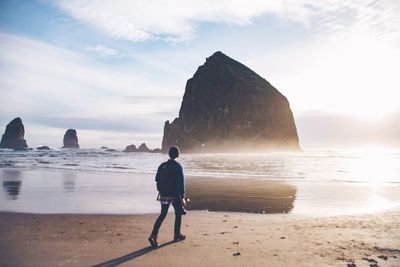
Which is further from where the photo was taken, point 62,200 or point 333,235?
point 62,200

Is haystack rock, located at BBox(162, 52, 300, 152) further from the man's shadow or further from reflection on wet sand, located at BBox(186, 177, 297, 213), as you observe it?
the man's shadow

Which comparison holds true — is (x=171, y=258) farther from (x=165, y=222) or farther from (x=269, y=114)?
(x=269, y=114)

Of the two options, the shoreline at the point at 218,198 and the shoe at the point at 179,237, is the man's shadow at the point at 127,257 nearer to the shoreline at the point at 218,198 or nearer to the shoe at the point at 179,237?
the shoe at the point at 179,237

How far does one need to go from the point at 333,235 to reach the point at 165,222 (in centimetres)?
464

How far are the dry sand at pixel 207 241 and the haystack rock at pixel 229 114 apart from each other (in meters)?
119

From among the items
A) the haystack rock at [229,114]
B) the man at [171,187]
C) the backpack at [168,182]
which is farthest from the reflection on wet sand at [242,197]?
the haystack rock at [229,114]

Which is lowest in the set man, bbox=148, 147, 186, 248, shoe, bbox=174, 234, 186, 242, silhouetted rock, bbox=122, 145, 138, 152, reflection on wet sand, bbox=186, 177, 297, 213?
shoe, bbox=174, 234, 186, 242

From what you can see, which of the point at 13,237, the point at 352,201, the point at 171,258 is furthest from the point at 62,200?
the point at 352,201

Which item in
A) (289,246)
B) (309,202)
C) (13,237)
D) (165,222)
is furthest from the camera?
(309,202)

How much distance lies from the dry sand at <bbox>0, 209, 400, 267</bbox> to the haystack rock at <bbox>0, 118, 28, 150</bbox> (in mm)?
180784

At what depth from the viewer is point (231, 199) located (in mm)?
14781

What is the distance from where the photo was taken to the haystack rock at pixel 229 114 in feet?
439

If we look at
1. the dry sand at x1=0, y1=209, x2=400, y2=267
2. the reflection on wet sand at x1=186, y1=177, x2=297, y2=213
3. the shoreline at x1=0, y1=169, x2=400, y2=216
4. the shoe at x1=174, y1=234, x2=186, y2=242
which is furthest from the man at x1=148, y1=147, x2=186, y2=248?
the reflection on wet sand at x1=186, y1=177, x2=297, y2=213

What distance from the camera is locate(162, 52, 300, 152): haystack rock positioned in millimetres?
133750
